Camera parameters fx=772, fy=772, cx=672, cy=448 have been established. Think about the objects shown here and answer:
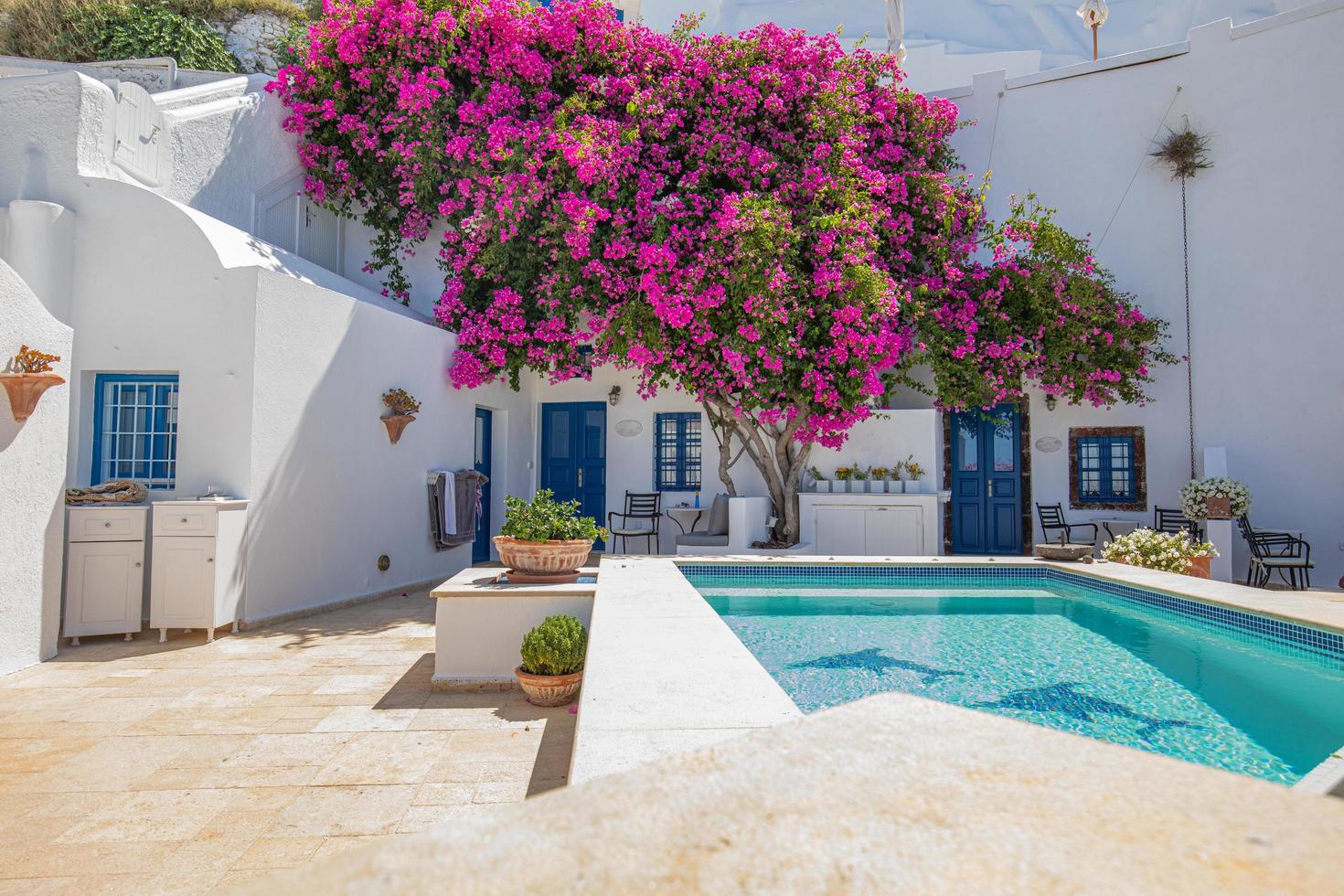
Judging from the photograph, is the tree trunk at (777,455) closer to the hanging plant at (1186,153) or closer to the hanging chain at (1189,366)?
the hanging chain at (1189,366)

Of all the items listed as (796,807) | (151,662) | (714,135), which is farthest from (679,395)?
(796,807)

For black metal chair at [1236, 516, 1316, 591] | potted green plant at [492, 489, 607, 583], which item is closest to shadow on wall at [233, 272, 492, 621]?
potted green plant at [492, 489, 607, 583]

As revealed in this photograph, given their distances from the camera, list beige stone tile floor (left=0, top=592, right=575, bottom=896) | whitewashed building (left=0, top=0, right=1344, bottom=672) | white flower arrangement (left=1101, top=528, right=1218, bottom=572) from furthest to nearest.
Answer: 1. white flower arrangement (left=1101, top=528, right=1218, bottom=572)
2. whitewashed building (left=0, top=0, right=1344, bottom=672)
3. beige stone tile floor (left=0, top=592, right=575, bottom=896)

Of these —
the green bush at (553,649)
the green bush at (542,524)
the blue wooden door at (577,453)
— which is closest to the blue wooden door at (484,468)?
the blue wooden door at (577,453)

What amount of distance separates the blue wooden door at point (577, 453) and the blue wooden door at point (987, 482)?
188 inches

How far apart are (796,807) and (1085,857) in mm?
385

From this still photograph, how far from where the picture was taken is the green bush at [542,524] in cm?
480

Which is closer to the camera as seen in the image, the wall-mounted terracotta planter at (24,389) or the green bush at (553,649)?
the green bush at (553,649)

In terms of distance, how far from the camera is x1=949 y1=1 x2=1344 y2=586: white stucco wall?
878cm

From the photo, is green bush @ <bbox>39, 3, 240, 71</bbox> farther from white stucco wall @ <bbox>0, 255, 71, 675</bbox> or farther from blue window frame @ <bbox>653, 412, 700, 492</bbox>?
blue window frame @ <bbox>653, 412, 700, 492</bbox>

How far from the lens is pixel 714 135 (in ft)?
27.0

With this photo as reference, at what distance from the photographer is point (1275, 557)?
817 cm

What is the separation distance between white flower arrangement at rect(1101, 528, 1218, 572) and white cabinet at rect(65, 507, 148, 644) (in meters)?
8.00

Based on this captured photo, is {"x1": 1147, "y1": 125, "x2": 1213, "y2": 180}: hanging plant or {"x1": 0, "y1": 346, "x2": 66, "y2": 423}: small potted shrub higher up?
{"x1": 1147, "y1": 125, "x2": 1213, "y2": 180}: hanging plant
